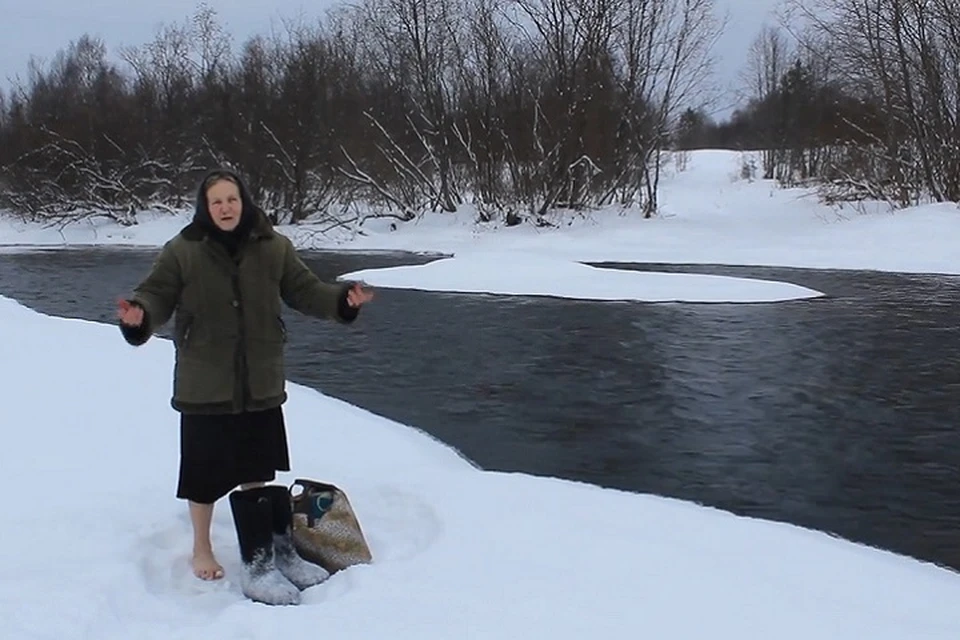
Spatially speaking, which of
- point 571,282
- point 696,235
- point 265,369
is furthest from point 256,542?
point 696,235

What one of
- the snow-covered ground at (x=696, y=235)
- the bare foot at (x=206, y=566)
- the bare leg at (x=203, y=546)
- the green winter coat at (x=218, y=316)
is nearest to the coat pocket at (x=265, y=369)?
the green winter coat at (x=218, y=316)

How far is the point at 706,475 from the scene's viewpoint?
6.32 meters

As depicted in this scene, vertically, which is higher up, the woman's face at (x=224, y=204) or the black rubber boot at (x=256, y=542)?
the woman's face at (x=224, y=204)

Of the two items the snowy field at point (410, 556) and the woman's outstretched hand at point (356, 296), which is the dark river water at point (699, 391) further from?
Answer: the woman's outstretched hand at point (356, 296)

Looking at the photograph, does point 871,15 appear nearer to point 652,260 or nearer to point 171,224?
point 652,260

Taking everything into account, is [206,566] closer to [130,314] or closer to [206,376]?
[206,376]

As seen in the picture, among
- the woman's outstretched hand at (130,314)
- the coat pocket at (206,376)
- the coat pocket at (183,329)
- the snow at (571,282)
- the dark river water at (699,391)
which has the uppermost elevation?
the woman's outstretched hand at (130,314)

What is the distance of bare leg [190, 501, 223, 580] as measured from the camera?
3.95 metres

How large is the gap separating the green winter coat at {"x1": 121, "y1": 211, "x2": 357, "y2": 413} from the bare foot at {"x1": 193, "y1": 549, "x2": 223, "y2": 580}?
1.97 ft

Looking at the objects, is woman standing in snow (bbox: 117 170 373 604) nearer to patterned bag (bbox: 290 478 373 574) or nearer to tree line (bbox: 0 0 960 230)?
patterned bag (bbox: 290 478 373 574)

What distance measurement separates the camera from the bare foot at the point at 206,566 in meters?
3.94

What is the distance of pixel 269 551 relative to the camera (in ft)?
12.9

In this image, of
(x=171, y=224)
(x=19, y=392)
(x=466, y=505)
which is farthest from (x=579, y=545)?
(x=171, y=224)

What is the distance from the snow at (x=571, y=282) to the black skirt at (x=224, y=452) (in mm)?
11941
